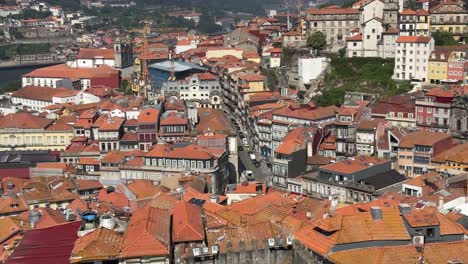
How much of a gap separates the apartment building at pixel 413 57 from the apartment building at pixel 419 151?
12627 mm

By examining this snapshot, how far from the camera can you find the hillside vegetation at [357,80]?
4784 centimetres

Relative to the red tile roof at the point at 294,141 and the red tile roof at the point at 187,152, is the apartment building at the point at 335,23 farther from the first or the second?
the red tile roof at the point at 187,152

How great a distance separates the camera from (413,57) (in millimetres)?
48031

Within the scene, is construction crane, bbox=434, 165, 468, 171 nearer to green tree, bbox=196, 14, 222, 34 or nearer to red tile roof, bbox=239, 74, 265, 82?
red tile roof, bbox=239, 74, 265, 82

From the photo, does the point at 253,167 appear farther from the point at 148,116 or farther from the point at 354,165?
the point at 354,165

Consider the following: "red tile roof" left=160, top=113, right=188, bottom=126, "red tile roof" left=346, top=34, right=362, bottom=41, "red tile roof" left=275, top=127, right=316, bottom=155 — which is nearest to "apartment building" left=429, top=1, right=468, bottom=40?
"red tile roof" left=346, top=34, right=362, bottom=41

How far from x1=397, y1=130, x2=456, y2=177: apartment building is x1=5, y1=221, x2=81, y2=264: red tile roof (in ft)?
62.1

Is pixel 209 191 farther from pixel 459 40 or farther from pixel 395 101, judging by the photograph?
pixel 459 40

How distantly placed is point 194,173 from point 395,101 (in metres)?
14.0

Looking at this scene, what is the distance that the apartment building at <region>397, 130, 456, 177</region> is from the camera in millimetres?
34844

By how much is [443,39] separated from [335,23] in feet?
34.7

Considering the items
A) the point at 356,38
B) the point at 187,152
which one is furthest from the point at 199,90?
the point at 187,152

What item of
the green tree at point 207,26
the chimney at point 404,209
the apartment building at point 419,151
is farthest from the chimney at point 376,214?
the green tree at point 207,26

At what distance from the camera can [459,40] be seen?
52.9 metres
